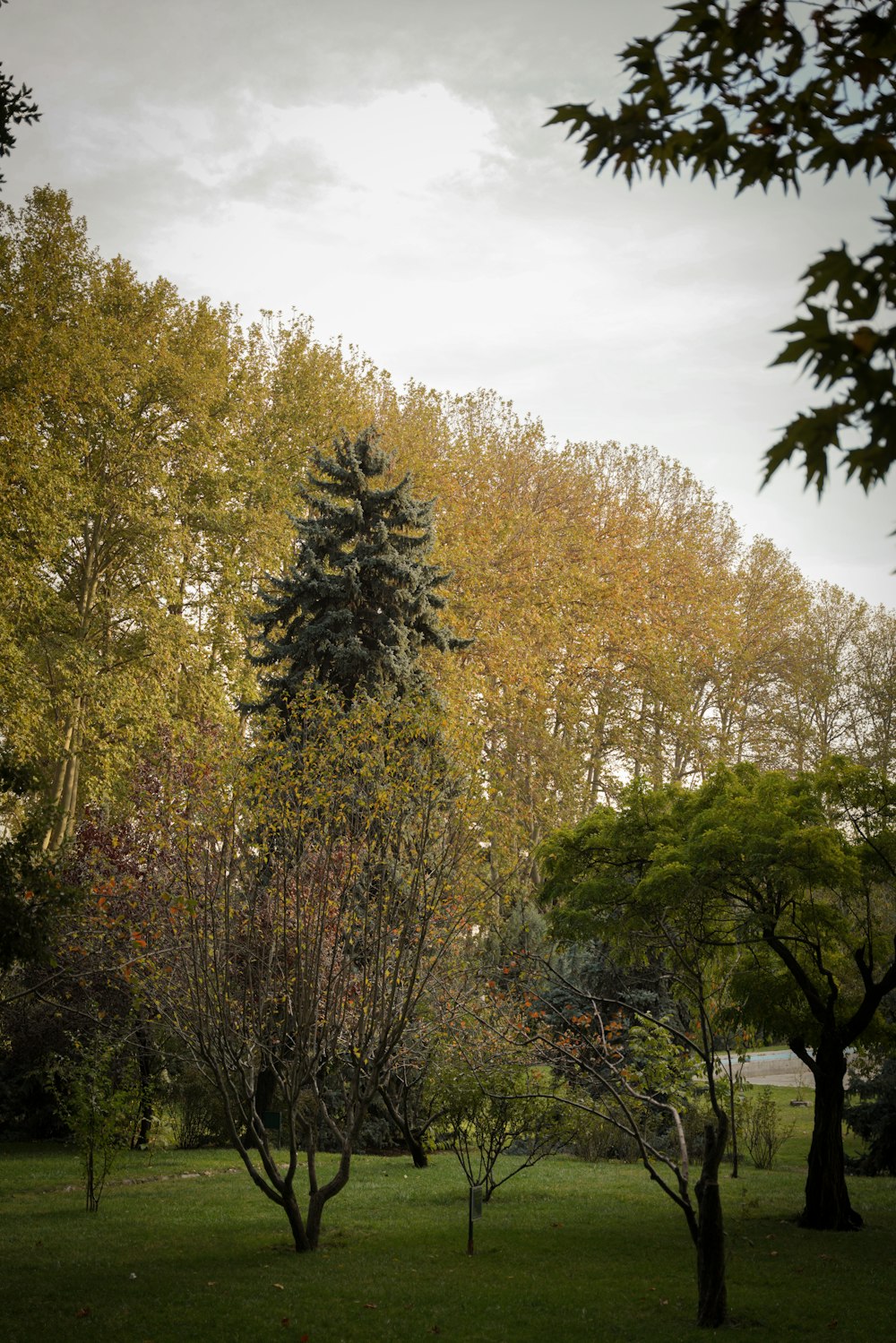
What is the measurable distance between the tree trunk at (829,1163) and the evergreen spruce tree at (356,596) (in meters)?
8.17

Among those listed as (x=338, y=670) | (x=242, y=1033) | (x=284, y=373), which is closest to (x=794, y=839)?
(x=242, y=1033)

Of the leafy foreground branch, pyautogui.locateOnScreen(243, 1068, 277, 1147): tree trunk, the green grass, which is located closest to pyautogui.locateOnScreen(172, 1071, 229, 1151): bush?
pyautogui.locateOnScreen(243, 1068, 277, 1147): tree trunk

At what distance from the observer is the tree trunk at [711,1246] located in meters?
7.32

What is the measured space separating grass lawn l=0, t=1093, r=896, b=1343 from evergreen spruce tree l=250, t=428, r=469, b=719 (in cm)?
750

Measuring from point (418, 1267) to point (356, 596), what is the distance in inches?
434

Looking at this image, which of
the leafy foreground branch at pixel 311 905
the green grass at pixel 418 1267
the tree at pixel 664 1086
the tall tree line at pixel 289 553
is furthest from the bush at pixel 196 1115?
the leafy foreground branch at pixel 311 905

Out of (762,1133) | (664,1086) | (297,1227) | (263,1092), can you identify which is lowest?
(762,1133)

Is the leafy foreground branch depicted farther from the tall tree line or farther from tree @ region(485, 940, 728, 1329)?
the tall tree line

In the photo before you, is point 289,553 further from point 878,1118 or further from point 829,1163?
point 829,1163

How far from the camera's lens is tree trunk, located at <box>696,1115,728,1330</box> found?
732 cm

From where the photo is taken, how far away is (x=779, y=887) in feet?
36.4

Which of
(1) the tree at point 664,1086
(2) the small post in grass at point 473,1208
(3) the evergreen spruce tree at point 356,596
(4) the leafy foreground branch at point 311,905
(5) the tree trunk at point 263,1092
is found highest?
(3) the evergreen spruce tree at point 356,596

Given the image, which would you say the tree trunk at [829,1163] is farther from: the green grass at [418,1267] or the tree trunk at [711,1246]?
the tree trunk at [711,1246]

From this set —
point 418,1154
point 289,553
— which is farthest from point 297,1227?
point 289,553
